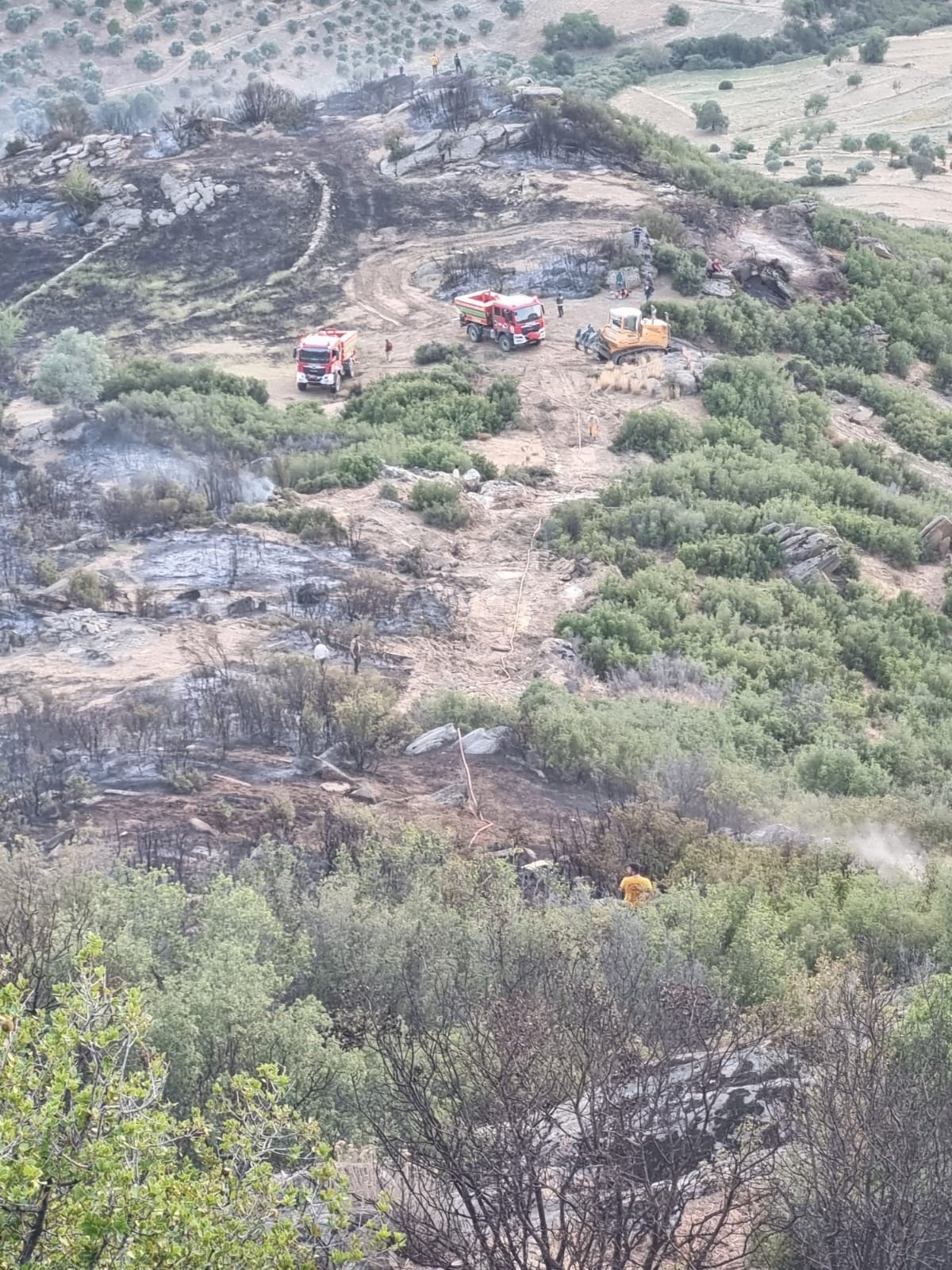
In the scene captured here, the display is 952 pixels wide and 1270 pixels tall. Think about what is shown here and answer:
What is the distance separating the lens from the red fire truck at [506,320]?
102 feet

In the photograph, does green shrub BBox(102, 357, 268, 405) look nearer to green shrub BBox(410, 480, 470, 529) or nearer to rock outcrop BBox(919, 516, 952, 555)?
green shrub BBox(410, 480, 470, 529)

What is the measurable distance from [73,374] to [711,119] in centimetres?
3560

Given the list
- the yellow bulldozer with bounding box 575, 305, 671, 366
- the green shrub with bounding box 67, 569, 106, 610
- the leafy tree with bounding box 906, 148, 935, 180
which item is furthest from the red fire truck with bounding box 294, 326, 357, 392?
the leafy tree with bounding box 906, 148, 935, 180

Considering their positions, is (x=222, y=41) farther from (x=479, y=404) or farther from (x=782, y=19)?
(x=479, y=404)

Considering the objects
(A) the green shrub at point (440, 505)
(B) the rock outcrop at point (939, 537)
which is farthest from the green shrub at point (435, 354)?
(B) the rock outcrop at point (939, 537)

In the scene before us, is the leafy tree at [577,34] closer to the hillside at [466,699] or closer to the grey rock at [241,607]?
the hillside at [466,699]

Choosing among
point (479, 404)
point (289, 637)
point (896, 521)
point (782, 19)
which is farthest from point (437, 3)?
point (289, 637)

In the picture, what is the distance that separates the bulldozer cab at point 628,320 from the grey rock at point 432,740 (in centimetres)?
1443

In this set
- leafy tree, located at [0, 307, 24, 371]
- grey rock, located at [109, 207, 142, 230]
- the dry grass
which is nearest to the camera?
leafy tree, located at [0, 307, 24, 371]

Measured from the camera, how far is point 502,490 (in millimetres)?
25906

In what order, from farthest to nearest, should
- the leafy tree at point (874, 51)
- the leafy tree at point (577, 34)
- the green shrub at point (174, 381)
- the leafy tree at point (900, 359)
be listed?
the leafy tree at point (577, 34), the leafy tree at point (874, 51), the leafy tree at point (900, 359), the green shrub at point (174, 381)

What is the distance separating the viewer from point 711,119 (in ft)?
188

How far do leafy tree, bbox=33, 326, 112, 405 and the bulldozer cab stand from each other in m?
10.0

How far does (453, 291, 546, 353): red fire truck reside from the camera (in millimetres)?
31156
